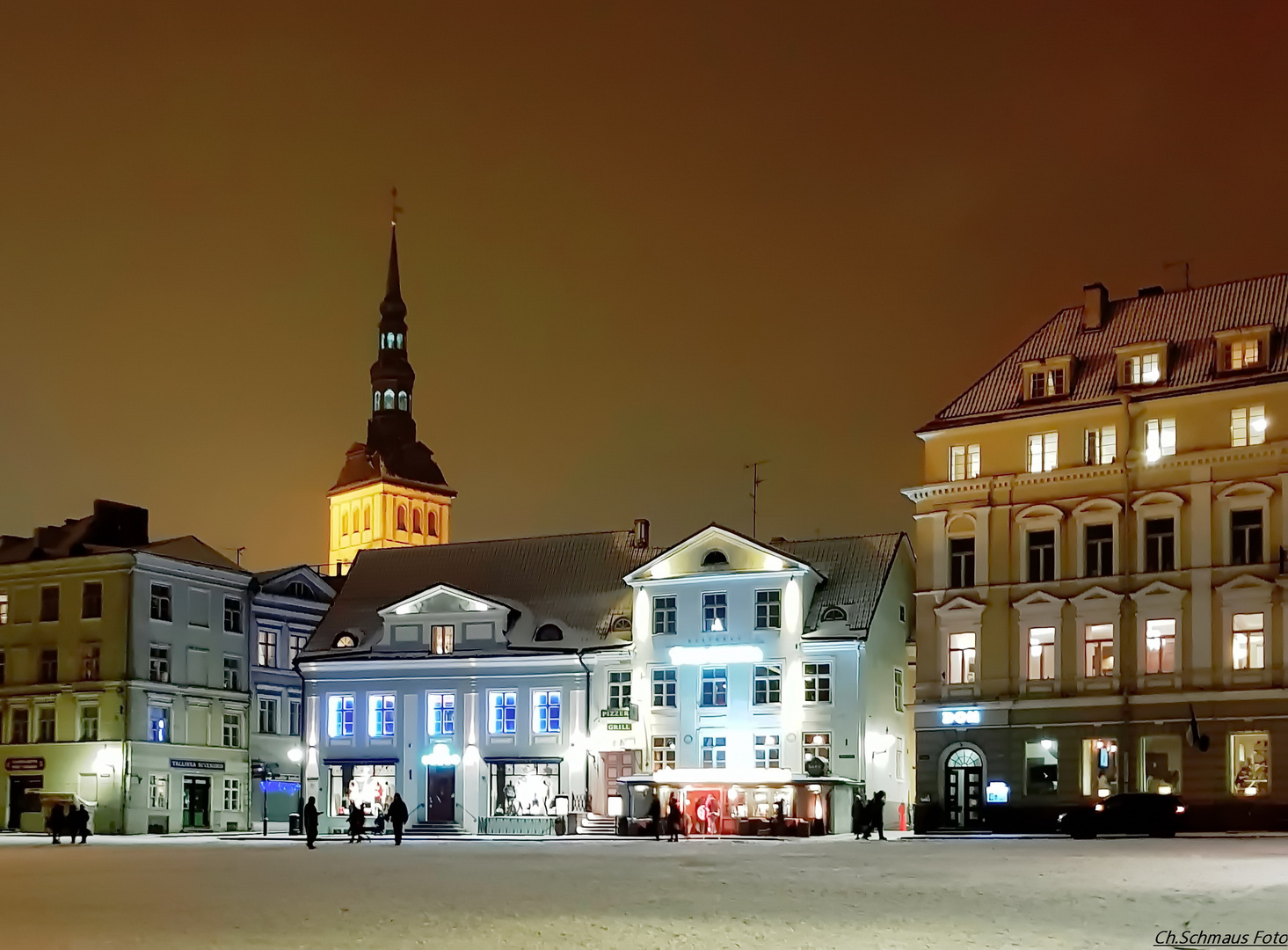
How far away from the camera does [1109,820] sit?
50188 millimetres

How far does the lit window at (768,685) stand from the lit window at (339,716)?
17253mm

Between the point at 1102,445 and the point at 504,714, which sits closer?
the point at 1102,445

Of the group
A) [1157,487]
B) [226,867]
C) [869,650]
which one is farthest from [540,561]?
[226,867]

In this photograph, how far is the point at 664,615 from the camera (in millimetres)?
71188

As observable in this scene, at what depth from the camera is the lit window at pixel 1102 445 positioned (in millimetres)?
59562

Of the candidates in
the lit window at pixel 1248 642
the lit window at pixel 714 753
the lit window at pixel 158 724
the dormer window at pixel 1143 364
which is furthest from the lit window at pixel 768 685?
the lit window at pixel 158 724

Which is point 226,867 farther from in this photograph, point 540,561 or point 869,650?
point 540,561

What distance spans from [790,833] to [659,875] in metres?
31.6

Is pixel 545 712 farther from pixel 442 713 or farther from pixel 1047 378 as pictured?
pixel 1047 378

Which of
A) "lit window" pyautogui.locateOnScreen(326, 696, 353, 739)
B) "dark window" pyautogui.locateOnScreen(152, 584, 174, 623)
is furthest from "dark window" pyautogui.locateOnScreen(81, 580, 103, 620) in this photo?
"lit window" pyautogui.locateOnScreen(326, 696, 353, 739)

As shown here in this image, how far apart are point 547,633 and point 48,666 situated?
70.8ft

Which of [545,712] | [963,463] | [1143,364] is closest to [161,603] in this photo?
[545,712]

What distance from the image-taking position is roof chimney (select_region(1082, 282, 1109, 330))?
206 ft

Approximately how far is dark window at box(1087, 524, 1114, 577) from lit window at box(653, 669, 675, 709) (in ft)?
57.4
